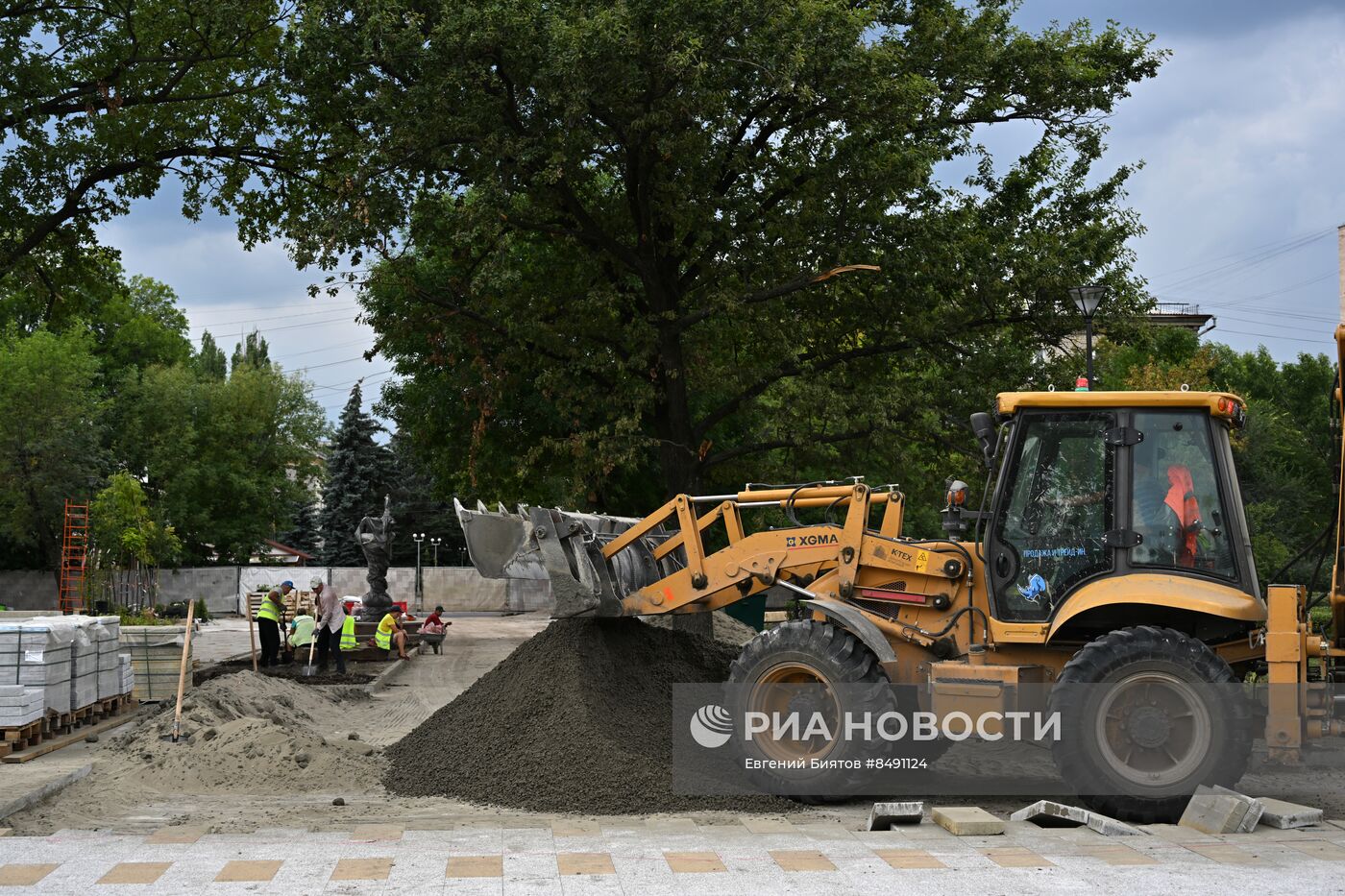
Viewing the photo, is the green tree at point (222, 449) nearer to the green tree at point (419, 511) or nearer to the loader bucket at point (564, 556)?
the green tree at point (419, 511)

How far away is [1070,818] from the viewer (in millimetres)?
8977

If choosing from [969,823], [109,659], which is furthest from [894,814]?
[109,659]

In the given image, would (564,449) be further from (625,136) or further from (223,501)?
(223,501)

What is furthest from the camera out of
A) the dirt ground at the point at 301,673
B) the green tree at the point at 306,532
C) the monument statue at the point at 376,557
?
the green tree at the point at 306,532

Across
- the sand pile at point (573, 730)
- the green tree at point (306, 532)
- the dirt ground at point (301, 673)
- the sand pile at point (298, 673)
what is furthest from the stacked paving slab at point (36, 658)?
→ the green tree at point (306, 532)

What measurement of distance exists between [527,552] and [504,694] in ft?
4.42

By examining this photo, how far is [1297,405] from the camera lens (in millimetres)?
41031

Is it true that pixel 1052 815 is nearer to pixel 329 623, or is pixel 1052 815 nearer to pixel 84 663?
pixel 84 663

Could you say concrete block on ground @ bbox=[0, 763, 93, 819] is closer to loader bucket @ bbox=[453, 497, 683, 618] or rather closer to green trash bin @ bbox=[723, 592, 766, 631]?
loader bucket @ bbox=[453, 497, 683, 618]

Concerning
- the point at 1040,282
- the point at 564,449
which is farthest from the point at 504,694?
the point at 1040,282

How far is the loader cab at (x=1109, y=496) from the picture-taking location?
956cm

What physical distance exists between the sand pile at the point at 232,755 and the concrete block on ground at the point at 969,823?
4.99 m

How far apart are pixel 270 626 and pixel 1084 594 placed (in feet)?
51.6

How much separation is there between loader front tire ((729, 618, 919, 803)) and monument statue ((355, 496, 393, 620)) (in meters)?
20.1
